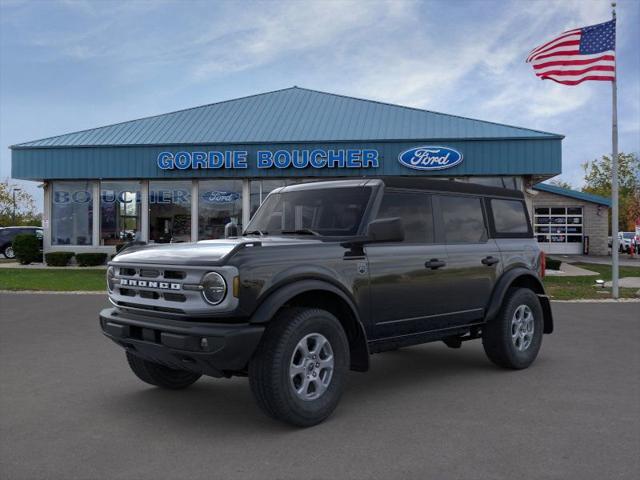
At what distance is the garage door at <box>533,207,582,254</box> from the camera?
33125mm

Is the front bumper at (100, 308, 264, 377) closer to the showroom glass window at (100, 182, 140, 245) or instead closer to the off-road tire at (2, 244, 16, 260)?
the showroom glass window at (100, 182, 140, 245)

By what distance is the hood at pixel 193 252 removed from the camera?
4.27 m

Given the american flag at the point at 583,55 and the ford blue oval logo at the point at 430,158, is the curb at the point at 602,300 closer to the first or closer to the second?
the american flag at the point at 583,55

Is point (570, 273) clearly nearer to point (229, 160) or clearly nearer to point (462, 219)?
point (229, 160)

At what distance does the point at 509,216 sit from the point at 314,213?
8.30 ft

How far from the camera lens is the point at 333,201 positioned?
5473 mm

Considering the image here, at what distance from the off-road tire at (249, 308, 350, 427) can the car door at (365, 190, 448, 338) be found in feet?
2.14

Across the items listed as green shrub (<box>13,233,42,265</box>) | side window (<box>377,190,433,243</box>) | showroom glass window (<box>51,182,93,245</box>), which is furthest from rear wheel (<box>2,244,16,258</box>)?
side window (<box>377,190,433,243</box>)

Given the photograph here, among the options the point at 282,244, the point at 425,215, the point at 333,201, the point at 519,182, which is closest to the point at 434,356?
the point at 425,215

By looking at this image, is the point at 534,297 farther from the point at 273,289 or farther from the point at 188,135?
the point at 188,135

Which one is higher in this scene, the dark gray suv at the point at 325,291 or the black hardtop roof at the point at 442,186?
the black hardtop roof at the point at 442,186

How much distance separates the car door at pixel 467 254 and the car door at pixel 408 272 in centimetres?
16

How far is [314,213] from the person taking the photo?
5523 mm

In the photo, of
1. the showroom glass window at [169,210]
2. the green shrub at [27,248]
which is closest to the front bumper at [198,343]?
the showroom glass window at [169,210]
